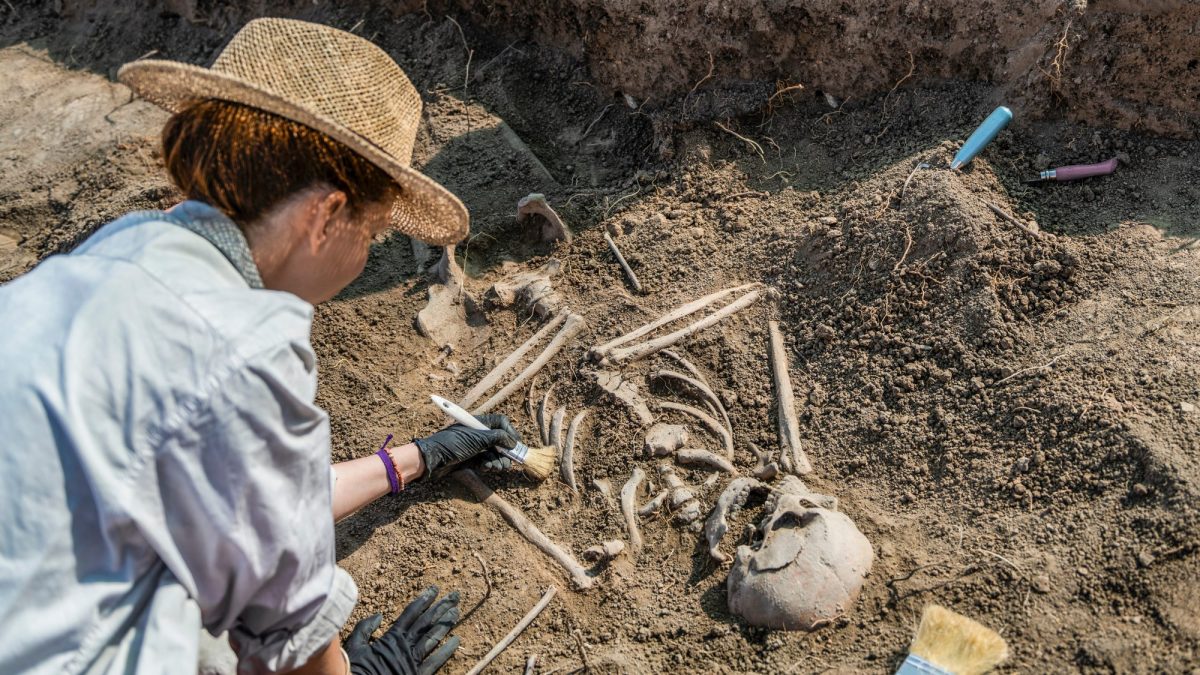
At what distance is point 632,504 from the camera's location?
3.60 meters

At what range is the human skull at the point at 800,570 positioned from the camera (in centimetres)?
298

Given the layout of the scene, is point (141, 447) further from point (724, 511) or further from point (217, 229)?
point (724, 511)

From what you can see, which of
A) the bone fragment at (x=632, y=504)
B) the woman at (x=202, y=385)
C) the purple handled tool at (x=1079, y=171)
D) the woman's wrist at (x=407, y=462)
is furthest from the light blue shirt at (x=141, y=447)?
the purple handled tool at (x=1079, y=171)

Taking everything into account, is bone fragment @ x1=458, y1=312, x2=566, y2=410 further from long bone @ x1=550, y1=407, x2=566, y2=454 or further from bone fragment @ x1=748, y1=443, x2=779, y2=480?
bone fragment @ x1=748, y1=443, x2=779, y2=480

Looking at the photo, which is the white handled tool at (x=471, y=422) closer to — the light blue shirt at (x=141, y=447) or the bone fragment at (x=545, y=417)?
the bone fragment at (x=545, y=417)

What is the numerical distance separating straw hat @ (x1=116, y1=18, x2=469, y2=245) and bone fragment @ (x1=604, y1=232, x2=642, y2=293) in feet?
6.06

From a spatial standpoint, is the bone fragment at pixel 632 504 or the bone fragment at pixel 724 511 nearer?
the bone fragment at pixel 724 511

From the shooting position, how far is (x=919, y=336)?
3656 mm

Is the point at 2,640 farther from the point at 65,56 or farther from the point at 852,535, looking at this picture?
the point at 65,56

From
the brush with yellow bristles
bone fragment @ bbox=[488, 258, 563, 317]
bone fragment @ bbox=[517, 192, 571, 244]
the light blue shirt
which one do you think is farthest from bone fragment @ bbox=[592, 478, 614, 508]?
the light blue shirt

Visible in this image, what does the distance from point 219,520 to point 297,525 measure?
0.63 feet

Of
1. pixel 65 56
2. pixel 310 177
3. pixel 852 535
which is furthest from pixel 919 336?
pixel 65 56

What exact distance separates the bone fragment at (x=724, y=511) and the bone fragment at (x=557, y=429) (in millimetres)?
740

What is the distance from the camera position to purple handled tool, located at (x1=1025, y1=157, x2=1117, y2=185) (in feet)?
12.6
